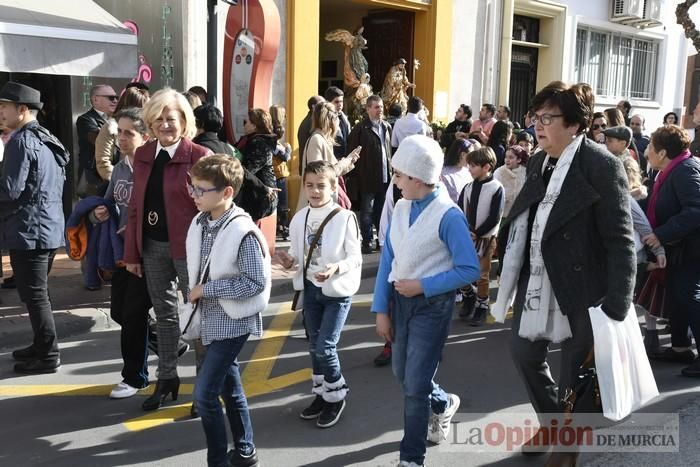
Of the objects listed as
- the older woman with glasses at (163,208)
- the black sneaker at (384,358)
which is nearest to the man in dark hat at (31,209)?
the older woman with glasses at (163,208)

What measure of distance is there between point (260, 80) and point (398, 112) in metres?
3.06

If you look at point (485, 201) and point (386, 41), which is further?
point (386, 41)

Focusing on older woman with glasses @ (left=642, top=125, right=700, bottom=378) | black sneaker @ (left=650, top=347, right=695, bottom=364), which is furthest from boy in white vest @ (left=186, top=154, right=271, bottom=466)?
black sneaker @ (left=650, top=347, right=695, bottom=364)

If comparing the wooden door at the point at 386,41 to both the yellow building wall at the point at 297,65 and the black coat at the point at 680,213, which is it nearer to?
the yellow building wall at the point at 297,65

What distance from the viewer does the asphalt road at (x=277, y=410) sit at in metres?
3.89

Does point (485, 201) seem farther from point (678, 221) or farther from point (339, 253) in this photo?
point (339, 253)

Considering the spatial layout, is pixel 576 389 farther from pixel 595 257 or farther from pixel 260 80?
pixel 260 80

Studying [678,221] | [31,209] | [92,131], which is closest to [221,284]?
[31,209]

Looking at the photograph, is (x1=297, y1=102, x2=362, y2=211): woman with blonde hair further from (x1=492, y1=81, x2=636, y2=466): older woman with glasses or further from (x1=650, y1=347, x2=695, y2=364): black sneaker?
(x1=492, y1=81, x2=636, y2=466): older woman with glasses

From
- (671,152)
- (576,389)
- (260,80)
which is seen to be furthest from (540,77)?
(576,389)

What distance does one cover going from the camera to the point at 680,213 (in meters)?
5.22

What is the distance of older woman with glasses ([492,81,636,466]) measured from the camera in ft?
10.8

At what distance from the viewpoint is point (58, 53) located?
7164mm

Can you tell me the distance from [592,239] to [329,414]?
1.91 m
